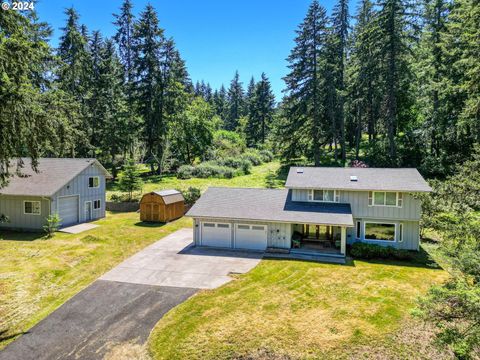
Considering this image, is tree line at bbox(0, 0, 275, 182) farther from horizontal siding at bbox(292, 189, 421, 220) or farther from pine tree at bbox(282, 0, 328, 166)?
horizontal siding at bbox(292, 189, 421, 220)

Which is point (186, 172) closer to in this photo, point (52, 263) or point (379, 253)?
point (52, 263)

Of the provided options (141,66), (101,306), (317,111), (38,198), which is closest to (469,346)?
(101,306)

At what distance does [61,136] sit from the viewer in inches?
529

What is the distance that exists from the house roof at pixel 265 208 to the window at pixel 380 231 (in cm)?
196

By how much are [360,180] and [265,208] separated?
6.50 meters

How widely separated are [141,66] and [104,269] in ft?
102

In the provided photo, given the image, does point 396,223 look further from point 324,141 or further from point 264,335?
point 324,141

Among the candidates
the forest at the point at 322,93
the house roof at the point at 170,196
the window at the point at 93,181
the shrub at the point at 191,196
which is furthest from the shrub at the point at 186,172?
the window at the point at 93,181

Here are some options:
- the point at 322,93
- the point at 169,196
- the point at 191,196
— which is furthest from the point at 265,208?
the point at 322,93

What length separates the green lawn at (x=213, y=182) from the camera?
110ft

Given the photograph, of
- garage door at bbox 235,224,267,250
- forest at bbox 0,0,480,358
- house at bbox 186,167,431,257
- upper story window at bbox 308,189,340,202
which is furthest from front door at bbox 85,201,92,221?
upper story window at bbox 308,189,340,202

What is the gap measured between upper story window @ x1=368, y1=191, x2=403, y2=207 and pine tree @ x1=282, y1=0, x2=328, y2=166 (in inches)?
574

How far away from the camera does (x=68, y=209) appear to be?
23.7 meters

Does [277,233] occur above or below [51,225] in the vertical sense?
below
